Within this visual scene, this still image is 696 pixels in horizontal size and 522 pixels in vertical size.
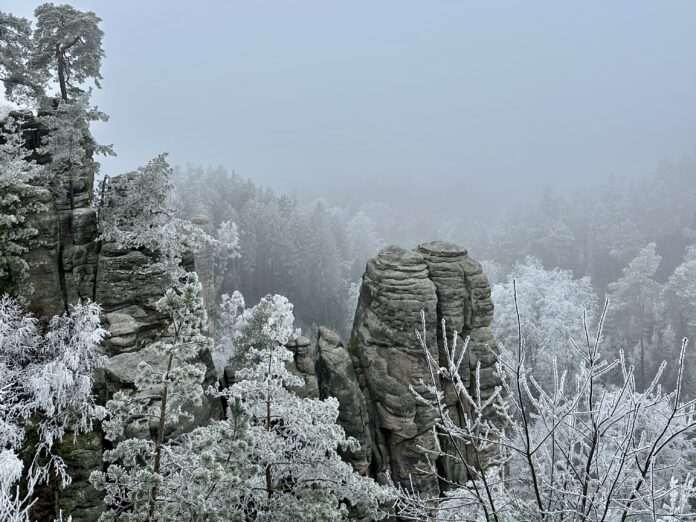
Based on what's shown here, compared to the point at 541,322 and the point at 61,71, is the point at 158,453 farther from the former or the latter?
the point at 541,322

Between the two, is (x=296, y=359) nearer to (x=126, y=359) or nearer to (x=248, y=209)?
(x=126, y=359)

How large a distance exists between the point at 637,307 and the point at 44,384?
42.5m

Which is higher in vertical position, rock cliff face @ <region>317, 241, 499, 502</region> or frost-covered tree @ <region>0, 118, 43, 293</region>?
frost-covered tree @ <region>0, 118, 43, 293</region>

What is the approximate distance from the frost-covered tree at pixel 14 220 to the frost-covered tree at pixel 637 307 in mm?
40404

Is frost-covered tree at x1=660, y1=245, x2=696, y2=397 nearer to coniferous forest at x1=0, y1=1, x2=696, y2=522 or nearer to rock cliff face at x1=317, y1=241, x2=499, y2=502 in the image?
coniferous forest at x1=0, y1=1, x2=696, y2=522

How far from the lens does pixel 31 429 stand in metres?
10.8

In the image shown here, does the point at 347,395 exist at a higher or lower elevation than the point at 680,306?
higher

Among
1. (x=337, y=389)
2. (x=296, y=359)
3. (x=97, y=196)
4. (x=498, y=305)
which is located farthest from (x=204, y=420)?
(x=498, y=305)

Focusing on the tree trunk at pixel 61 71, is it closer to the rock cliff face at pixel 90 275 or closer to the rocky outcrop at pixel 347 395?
the rock cliff face at pixel 90 275

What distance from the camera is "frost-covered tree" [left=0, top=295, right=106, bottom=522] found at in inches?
409

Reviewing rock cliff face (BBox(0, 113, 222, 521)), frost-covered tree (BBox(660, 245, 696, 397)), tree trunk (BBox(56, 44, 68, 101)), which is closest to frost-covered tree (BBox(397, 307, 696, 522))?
rock cliff face (BBox(0, 113, 222, 521))

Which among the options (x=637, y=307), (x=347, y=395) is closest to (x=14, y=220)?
(x=347, y=395)

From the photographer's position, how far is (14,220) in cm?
1302

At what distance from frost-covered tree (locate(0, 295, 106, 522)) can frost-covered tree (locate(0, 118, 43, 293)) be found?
91 centimetres
